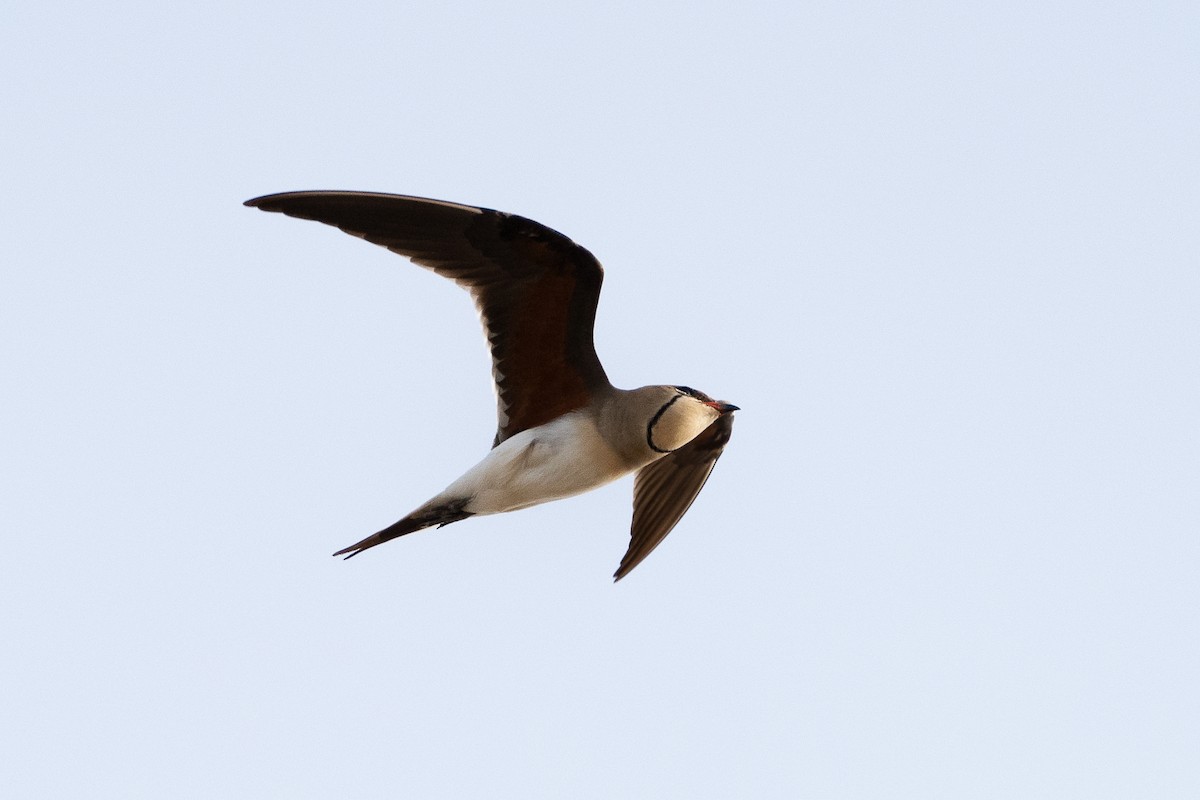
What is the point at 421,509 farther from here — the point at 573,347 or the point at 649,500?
the point at 649,500

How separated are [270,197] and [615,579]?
2.75m

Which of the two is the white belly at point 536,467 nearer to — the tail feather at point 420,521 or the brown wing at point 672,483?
the tail feather at point 420,521

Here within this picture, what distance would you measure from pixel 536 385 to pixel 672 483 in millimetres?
1186

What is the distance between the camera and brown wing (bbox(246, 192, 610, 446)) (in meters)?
6.36

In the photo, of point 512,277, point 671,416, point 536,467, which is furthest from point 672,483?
point 512,277

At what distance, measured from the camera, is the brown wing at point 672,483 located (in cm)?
794

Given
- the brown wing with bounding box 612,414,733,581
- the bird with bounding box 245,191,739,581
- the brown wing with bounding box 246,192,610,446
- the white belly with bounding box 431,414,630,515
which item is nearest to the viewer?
the brown wing with bounding box 246,192,610,446

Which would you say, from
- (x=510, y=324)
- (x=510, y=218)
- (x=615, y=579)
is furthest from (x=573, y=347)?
(x=615, y=579)

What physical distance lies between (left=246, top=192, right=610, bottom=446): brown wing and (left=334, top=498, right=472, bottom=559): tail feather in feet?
1.44

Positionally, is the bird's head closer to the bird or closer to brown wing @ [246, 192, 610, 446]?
the bird

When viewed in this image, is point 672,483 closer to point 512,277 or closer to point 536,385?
point 536,385

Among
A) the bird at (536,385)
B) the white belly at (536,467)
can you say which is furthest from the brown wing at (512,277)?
the white belly at (536,467)

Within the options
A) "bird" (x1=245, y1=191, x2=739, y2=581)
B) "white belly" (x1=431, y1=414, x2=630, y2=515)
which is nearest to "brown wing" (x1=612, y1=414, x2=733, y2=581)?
"bird" (x1=245, y1=191, x2=739, y2=581)

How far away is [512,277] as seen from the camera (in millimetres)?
6836
